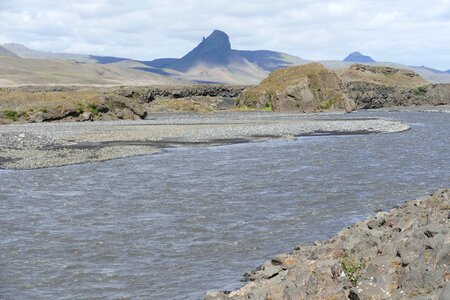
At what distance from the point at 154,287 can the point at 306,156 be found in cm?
3710

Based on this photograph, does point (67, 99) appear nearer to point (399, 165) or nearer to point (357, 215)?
point (399, 165)

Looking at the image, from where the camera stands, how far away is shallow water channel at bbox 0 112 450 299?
816 inches

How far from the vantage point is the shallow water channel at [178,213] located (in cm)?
2072

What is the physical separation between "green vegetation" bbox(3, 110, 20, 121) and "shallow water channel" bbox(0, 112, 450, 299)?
65.4 meters

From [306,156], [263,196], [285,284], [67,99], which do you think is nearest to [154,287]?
[285,284]

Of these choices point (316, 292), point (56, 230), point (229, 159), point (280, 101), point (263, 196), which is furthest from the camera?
point (280, 101)

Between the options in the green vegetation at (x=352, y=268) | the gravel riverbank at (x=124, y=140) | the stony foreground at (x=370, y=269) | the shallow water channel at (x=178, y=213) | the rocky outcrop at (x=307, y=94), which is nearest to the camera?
the stony foreground at (x=370, y=269)

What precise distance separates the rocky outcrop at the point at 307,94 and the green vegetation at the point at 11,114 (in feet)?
215

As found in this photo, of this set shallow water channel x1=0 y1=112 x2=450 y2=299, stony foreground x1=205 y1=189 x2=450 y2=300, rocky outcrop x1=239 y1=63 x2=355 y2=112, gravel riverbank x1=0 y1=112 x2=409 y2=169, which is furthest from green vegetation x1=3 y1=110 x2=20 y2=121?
stony foreground x1=205 y1=189 x2=450 y2=300

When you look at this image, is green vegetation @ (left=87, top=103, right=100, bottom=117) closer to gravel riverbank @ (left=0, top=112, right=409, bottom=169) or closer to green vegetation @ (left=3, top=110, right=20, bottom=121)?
green vegetation @ (left=3, top=110, right=20, bottom=121)

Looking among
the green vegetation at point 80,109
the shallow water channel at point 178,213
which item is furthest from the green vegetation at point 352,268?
the green vegetation at point 80,109

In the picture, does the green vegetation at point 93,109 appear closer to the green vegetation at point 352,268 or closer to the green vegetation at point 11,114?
the green vegetation at point 11,114

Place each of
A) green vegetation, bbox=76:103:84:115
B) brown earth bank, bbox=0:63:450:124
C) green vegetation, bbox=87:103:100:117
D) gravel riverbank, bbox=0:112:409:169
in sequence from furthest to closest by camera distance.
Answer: green vegetation, bbox=87:103:100:117
green vegetation, bbox=76:103:84:115
brown earth bank, bbox=0:63:450:124
gravel riverbank, bbox=0:112:409:169

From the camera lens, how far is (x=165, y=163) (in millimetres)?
51344
